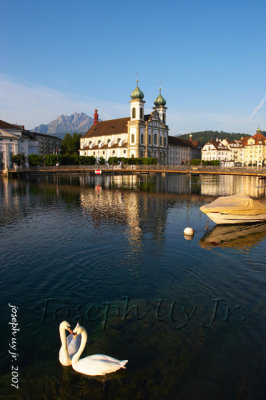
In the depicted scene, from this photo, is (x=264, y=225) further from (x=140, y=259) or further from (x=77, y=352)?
(x=77, y=352)

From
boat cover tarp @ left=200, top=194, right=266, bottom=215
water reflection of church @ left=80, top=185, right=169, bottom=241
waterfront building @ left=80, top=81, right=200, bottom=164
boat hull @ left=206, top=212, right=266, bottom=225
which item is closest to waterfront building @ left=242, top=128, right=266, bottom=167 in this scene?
waterfront building @ left=80, top=81, right=200, bottom=164

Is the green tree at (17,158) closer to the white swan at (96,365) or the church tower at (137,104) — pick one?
the church tower at (137,104)

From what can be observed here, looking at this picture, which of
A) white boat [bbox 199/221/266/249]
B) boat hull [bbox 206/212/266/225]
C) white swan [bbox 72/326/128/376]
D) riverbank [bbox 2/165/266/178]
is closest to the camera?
white swan [bbox 72/326/128/376]

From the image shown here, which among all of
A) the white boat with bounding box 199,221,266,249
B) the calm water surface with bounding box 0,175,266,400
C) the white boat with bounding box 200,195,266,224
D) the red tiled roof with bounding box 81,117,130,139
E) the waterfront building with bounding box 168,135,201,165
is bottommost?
the calm water surface with bounding box 0,175,266,400

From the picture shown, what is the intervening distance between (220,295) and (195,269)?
323 cm

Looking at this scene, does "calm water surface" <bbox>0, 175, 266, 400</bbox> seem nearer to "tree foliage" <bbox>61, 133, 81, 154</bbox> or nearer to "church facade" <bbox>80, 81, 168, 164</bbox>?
"church facade" <bbox>80, 81, 168, 164</bbox>

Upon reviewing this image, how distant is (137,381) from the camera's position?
30.5 feet

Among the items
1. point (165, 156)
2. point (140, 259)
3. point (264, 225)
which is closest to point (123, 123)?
point (165, 156)

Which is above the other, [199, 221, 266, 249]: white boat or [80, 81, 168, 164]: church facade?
[80, 81, 168, 164]: church facade

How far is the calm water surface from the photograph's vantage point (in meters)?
9.30

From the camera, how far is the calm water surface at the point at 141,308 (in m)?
9.30

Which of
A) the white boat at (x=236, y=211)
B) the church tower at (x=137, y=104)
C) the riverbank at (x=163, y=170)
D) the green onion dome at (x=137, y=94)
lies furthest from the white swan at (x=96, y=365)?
the green onion dome at (x=137, y=94)

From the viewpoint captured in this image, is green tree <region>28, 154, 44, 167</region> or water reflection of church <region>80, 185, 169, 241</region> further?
green tree <region>28, 154, 44, 167</region>

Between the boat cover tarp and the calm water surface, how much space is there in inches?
103
